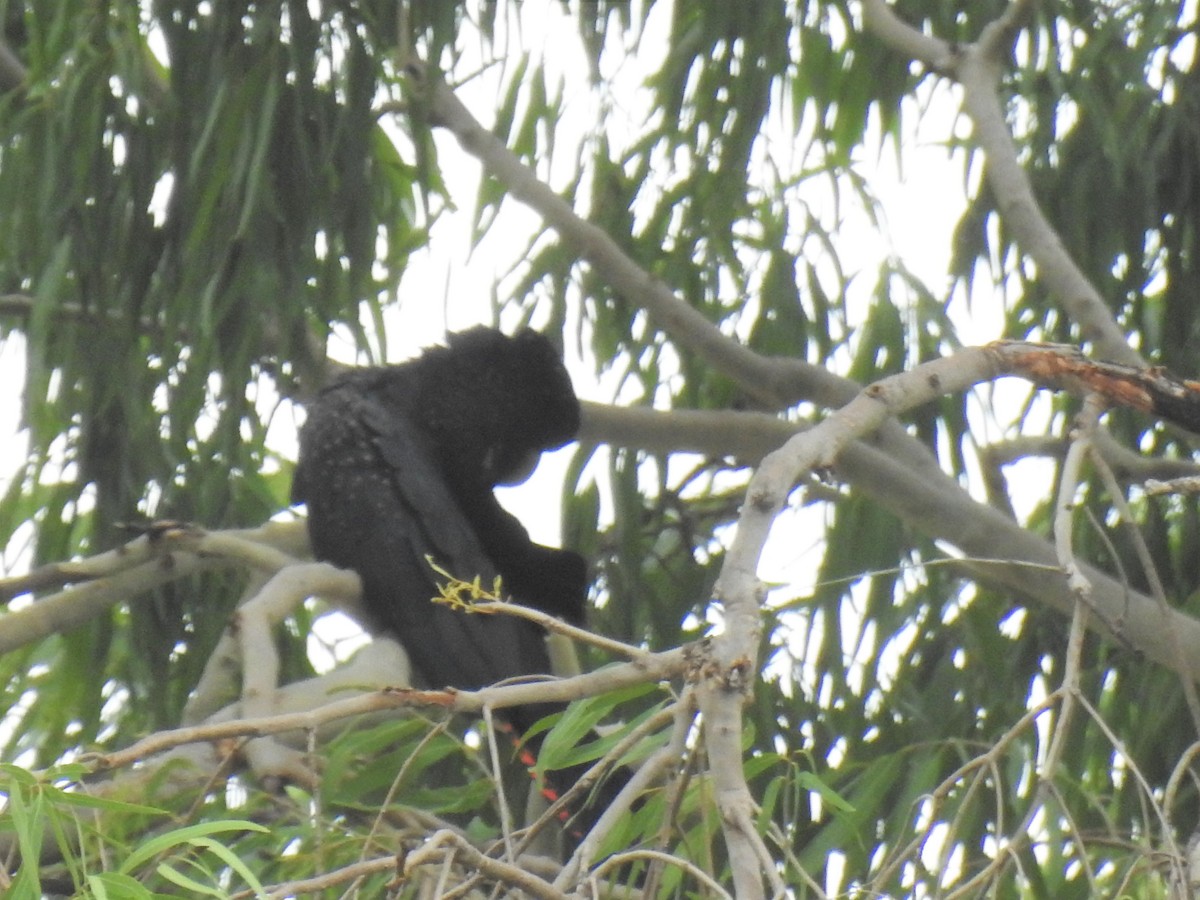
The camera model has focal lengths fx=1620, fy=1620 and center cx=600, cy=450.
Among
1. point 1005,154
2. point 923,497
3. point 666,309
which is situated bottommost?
point 923,497

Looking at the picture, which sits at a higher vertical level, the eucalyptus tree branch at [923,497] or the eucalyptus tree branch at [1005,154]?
the eucalyptus tree branch at [1005,154]

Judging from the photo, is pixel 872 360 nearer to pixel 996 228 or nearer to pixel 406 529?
pixel 996 228

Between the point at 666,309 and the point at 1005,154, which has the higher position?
the point at 1005,154

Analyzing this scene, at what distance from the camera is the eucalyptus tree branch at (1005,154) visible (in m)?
1.60

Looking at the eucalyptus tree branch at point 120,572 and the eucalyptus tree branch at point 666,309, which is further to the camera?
the eucalyptus tree branch at point 666,309

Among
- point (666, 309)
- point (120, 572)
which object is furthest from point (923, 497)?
point (120, 572)

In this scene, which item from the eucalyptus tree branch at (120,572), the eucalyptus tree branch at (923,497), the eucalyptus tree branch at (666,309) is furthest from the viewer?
the eucalyptus tree branch at (666,309)

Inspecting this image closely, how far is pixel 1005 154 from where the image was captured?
5.55ft

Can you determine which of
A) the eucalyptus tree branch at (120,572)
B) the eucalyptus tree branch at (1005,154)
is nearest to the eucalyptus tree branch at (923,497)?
the eucalyptus tree branch at (1005,154)

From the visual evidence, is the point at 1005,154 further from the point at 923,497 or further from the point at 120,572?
the point at 120,572

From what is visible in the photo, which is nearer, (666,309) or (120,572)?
(120,572)

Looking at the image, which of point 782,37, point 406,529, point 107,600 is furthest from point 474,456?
point 782,37

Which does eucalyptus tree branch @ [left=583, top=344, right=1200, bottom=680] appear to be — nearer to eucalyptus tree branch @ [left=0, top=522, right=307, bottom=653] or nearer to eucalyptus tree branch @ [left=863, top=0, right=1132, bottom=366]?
eucalyptus tree branch @ [left=863, top=0, right=1132, bottom=366]

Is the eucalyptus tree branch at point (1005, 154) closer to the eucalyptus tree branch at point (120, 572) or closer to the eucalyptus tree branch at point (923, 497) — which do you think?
the eucalyptus tree branch at point (923, 497)
